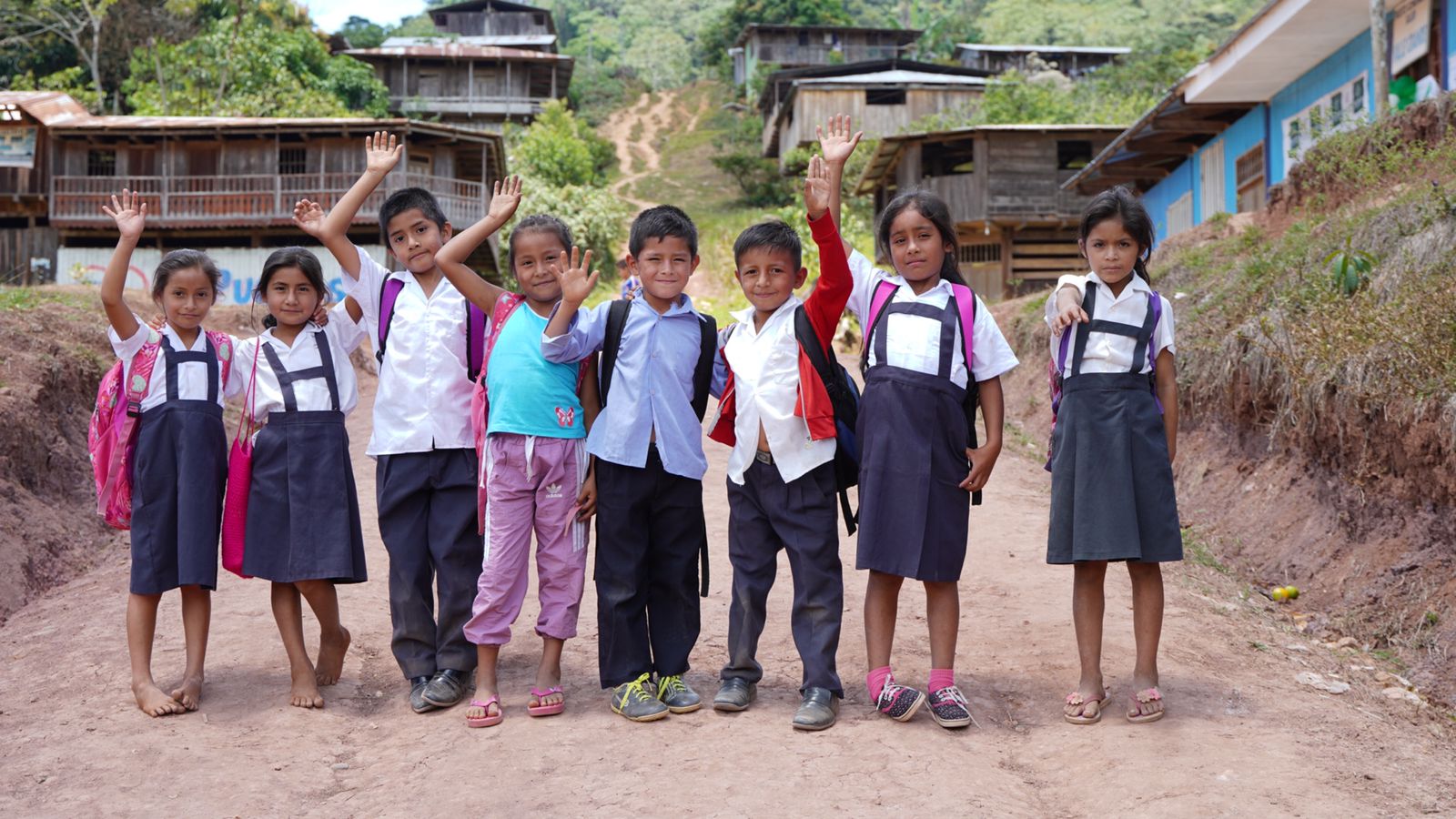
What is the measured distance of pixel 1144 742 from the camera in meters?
3.71

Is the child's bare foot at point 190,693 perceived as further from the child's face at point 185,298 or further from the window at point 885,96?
the window at point 885,96

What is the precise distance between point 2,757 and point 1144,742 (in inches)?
141

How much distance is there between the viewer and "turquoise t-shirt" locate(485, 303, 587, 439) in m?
4.09

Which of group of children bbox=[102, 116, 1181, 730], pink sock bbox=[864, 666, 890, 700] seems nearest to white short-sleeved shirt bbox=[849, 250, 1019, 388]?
group of children bbox=[102, 116, 1181, 730]

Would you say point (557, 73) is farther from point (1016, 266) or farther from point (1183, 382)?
point (1183, 382)

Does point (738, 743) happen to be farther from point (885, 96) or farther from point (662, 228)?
point (885, 96)

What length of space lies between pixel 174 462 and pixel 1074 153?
24.8 metres

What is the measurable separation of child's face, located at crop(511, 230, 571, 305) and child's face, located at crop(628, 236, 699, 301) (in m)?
0.28

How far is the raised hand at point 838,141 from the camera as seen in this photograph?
391cm

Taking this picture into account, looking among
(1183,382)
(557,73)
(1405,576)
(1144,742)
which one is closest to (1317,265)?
(1183,382)

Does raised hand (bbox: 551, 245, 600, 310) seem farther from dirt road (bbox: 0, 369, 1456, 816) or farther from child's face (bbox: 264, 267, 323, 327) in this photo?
dirt road (bbox: 0, 369, 1456, 816)

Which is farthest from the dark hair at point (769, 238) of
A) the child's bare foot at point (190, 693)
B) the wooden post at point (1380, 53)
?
the wooden post at point (1380, 53)

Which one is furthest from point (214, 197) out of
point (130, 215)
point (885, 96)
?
point (130, 215)

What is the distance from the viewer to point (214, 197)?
24.1 meters
